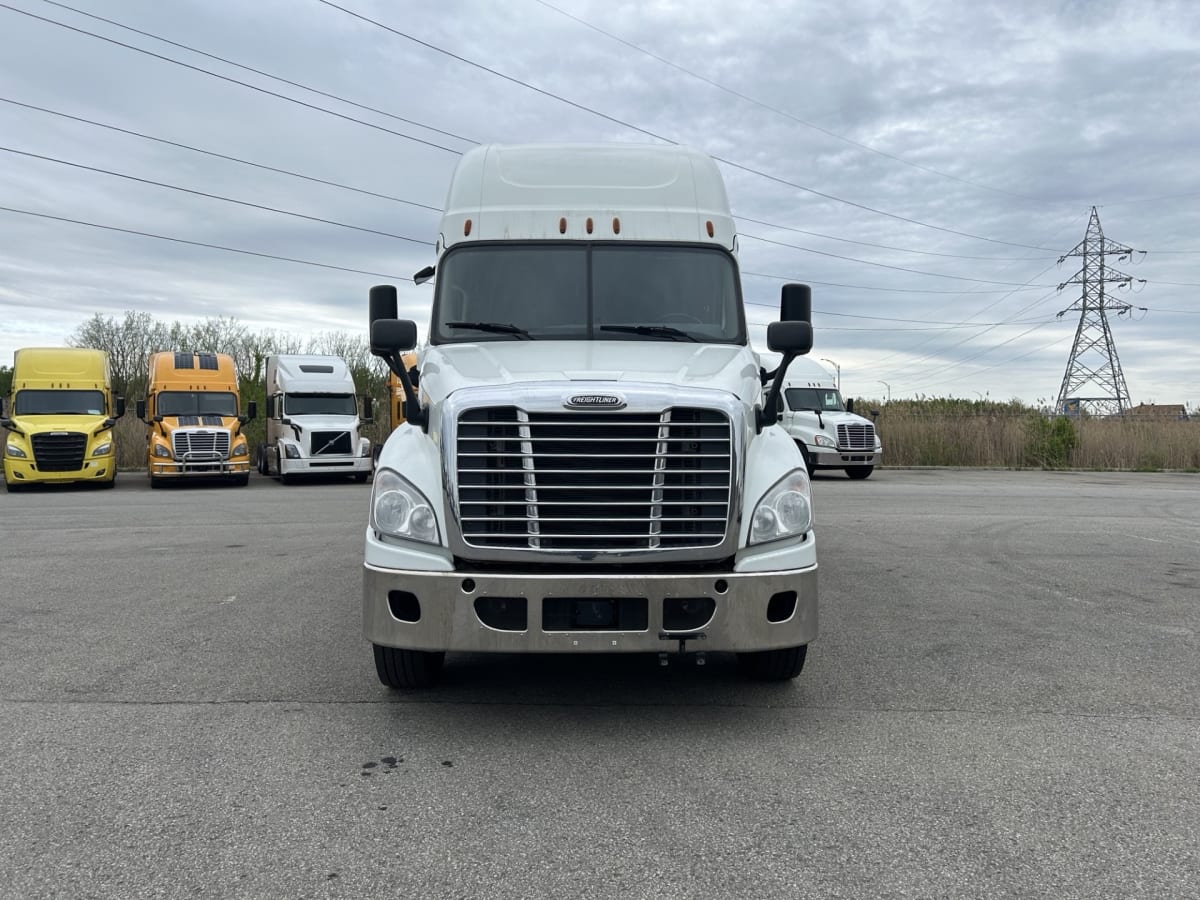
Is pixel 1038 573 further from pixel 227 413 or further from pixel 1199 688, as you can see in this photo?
pixel 227 413

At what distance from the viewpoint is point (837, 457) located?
25.5m

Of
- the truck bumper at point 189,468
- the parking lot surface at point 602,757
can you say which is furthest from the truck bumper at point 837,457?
the parking lot surface at point 602,757

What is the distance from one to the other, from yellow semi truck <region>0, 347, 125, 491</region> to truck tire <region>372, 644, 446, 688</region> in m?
20.9

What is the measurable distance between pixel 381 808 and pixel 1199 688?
14.8ft

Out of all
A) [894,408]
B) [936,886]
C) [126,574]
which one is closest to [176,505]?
[126,574]

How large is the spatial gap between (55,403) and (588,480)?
23.2 meters

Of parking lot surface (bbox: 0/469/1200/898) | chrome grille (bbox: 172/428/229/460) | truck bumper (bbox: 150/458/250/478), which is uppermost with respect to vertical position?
chrome grille (bbox: 172/428/229/460)

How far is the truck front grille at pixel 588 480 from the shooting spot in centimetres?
489

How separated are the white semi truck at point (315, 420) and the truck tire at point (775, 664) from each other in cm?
2096

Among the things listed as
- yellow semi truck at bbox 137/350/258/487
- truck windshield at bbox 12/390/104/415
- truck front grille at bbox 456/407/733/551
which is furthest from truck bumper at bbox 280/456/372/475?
truck front grille at bbox 456/407/733/551

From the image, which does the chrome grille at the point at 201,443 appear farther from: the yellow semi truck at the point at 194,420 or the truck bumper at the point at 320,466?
the truck bumper at the point at 320,466

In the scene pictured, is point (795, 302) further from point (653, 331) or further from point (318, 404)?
point (318, 404)

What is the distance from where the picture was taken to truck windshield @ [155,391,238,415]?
83.2 ft

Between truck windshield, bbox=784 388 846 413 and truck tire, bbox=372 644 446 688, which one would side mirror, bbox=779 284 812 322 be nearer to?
truck tire, bbox=372 644 446 688
